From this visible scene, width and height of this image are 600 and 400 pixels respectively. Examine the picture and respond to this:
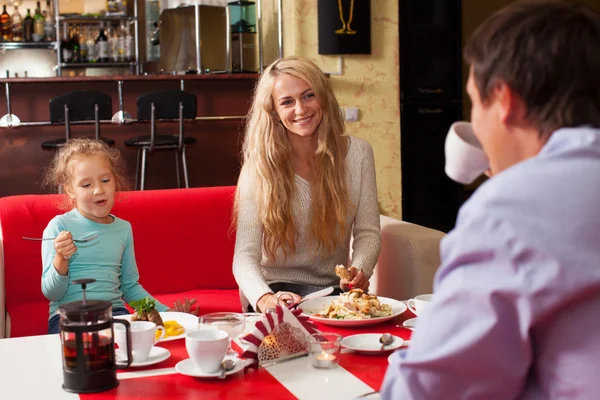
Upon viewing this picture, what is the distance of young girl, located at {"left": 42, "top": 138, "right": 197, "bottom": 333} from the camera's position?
2.23 meters

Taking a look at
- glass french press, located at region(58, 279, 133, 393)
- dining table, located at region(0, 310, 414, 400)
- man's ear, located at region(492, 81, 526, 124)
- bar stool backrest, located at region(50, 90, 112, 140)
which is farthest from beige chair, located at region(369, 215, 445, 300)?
bar stool backrest, located at region(50, 90, 112, 140)

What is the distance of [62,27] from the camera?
8.29m

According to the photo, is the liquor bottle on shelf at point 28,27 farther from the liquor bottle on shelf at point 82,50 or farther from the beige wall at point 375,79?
the beige wall at point 375,79

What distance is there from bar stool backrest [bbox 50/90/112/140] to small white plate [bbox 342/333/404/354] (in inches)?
161

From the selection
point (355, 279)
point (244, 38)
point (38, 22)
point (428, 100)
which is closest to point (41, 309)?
point (355, 279)

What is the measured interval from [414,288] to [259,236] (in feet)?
1.63

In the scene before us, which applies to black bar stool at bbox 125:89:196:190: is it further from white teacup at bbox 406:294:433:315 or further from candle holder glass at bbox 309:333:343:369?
candle holder glass at bbox 309:333:343:369

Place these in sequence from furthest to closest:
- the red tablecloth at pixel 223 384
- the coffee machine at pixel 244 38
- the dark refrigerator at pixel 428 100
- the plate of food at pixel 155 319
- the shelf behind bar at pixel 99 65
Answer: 1. the shelf behind bar at pixel 99 65
2. the coffee machine at pixel 244 38
3. the dark refrigerator at pixel 428 100
4. the plate of food at pixel 155 319
5. the red tablecloth at pixel 223 384

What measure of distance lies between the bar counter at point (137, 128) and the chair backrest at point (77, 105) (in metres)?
0.41

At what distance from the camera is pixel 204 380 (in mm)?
1351

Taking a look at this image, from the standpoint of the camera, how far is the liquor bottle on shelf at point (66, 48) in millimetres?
8036

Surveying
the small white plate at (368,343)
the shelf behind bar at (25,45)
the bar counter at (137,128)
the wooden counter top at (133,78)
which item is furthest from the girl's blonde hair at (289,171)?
the shelf behind bar at (25,45)

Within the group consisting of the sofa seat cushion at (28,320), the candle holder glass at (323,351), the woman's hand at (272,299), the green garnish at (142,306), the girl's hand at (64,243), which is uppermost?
the girl's hand at (64,243)

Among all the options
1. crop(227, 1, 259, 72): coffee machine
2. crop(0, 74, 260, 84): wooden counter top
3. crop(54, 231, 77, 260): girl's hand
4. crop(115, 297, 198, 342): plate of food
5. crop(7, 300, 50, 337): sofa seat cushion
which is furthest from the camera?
crop(227, 1, 259, 72): coffee machine
